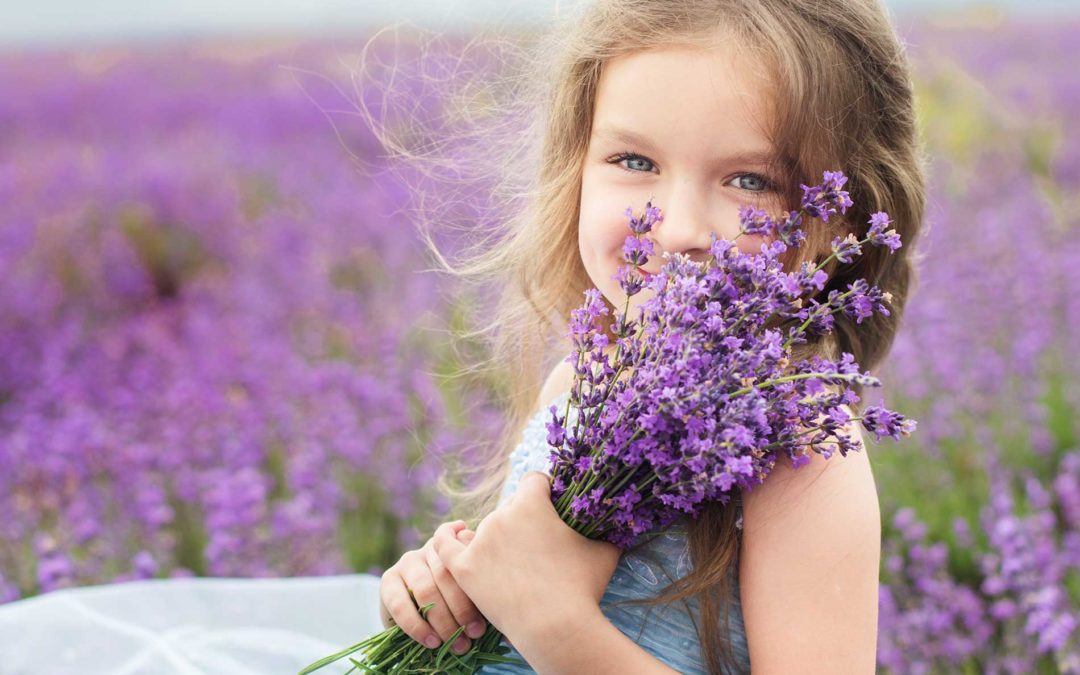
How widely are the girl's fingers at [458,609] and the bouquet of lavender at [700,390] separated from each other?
18 cm

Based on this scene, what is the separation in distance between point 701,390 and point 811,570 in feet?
1.19

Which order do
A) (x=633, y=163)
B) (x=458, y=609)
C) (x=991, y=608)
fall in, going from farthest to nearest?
(x=991, y=608), (x=633, y=163), (x=458, y=609)

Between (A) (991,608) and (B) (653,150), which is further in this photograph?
(A) (991,608)

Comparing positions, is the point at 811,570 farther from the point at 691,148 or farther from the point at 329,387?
the point at 329,387

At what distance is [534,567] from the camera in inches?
55.6

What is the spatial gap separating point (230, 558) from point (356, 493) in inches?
27.3

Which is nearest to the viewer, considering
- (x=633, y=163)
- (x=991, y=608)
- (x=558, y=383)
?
(x=633, y=163)

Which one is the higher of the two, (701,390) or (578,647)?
(701,390)

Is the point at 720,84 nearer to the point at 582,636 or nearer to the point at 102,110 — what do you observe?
the point at 582,636

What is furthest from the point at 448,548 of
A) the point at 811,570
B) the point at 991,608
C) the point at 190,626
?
the point at 991,608

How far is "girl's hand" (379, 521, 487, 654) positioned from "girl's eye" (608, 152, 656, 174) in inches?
22.2

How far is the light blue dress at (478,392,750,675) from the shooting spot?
155cm

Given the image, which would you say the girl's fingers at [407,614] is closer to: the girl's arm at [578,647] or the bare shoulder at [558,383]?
the girl's arm at [578,647]

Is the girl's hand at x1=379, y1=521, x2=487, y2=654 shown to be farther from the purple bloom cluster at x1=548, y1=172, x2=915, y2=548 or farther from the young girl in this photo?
the purple bloom cluster at x1=548, y1=172, x2=915, y2=548
